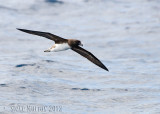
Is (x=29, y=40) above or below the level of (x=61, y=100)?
below

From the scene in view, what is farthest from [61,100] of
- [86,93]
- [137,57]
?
[137,57]

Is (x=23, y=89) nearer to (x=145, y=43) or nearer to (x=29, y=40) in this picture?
(x=29, y=40)

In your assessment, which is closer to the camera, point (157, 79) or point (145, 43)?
point (157, 79)

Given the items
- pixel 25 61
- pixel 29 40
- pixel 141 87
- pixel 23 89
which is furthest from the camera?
pixel 29 40

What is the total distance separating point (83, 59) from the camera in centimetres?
2577

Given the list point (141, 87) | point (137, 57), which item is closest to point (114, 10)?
point (137, 57)

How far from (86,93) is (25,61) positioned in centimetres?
530

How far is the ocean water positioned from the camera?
18500 mm

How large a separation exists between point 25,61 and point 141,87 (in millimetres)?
6093

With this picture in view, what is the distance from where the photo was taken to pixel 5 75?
840 inches

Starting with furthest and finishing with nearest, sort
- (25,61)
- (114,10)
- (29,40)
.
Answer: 1. (114,10)
2. (29,40)
3. (25,61)

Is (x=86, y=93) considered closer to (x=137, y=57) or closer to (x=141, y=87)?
(x=141, y=87)

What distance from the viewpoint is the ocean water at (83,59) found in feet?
60.7

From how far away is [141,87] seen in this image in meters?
20.9
